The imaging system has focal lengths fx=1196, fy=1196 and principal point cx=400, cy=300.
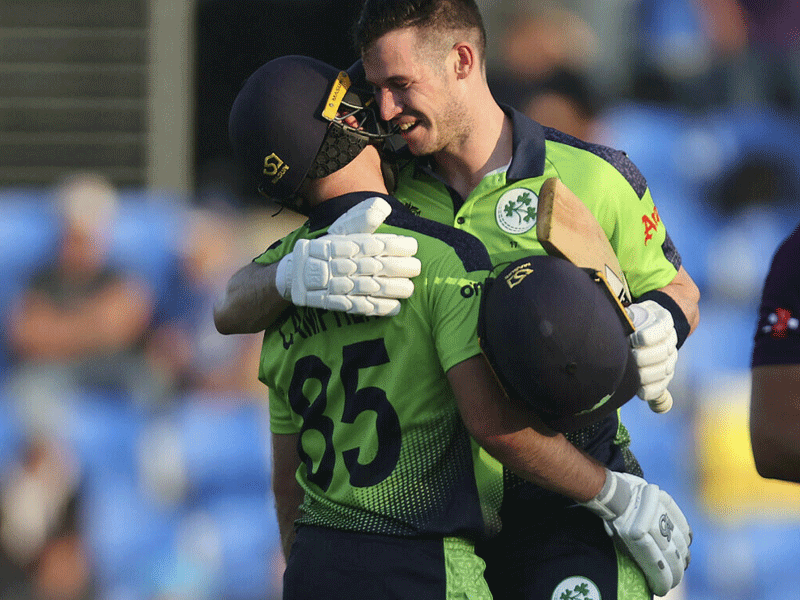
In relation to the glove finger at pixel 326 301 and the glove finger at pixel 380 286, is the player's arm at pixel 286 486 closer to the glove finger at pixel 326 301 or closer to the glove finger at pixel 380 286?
the glove finger at pixel 326 301

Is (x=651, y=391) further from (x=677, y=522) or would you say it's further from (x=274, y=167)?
(x=274, y=167)

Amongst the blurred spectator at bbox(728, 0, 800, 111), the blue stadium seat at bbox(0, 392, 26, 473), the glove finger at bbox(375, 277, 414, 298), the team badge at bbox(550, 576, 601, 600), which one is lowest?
the team badge at bbox(550, 576, 601, 600)

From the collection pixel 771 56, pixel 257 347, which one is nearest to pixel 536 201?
pixel 257 347

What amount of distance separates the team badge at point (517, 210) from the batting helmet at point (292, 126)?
0.44 m

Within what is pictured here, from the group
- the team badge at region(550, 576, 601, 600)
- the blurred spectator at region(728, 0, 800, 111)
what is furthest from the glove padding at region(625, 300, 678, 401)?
the blurred spectator at region(728, 0, 800, 111)

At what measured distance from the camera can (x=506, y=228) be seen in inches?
120

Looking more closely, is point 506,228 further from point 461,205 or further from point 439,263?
point 439,263

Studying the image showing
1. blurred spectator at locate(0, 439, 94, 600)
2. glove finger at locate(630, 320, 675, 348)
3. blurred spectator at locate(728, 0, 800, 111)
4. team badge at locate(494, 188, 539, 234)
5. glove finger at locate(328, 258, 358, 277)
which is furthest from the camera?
blurred spectator at locate(728, 0, 800, 111)

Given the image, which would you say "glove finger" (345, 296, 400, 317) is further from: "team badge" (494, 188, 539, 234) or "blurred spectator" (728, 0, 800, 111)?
"blurred spectator" (728, 0, 800, 111)

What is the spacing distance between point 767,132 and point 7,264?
4.21 m

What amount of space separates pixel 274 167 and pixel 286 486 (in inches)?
38.3

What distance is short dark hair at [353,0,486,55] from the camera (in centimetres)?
311

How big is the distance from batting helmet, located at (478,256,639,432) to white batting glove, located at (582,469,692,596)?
1.13 ft

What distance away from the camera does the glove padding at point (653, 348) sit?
268cm
